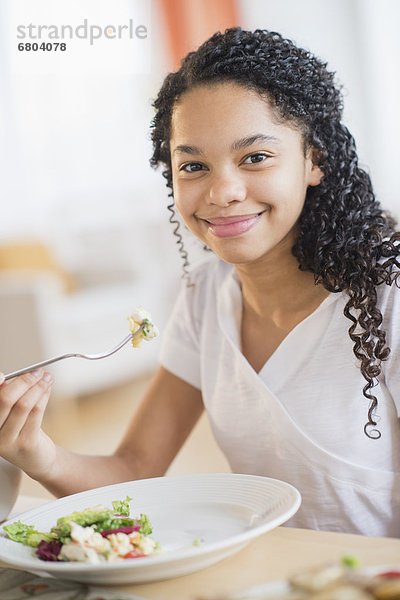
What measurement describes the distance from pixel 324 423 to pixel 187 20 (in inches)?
214

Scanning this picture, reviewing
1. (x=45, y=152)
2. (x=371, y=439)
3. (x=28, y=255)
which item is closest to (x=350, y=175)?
(x=371, y=439)

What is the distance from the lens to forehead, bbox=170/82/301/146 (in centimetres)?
112

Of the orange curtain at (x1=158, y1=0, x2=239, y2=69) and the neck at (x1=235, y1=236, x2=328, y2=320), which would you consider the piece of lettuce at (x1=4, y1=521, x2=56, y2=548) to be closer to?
the neck at (x1=235, y1=236, x2=328, y2=320)

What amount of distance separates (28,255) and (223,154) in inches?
163

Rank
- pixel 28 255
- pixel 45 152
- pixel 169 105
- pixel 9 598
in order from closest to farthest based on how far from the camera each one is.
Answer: pixel 9 598 → pixel 169 105 → pixel 28 255 → pixel 45 152

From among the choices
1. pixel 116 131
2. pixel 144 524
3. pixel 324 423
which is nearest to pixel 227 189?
pixel 324 423

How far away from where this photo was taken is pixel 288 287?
4.25ft

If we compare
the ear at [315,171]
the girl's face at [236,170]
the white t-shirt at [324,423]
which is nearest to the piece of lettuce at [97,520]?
the white t-shirt at [324,423]

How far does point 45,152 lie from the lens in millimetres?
5848

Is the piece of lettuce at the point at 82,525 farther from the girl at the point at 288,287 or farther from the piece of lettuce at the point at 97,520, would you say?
the girl at the point at 288,287

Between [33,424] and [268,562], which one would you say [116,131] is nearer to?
→ [33,424]

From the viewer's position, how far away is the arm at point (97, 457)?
103 centimetres

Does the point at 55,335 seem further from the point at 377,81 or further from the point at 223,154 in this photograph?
the point at 377,81

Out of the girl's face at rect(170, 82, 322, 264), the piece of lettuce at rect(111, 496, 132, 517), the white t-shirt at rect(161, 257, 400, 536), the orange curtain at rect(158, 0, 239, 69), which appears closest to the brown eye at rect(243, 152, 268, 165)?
the girl's face at rect(170, 82, 322, 264)
